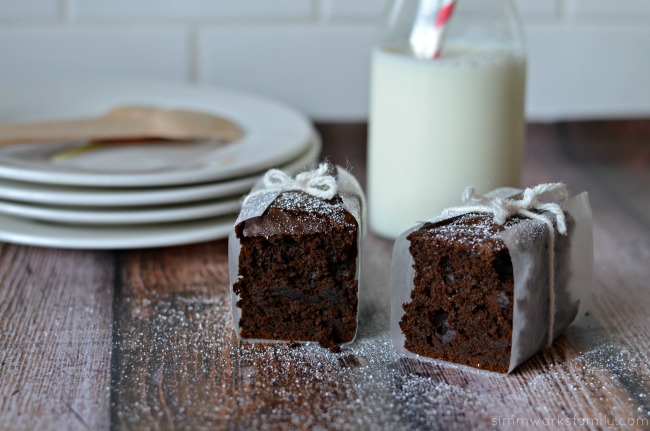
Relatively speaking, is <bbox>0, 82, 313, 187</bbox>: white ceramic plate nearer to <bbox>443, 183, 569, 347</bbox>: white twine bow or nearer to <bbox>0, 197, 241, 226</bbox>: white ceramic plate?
<bbox>0, 197, 241, 226</bbox>: white ceramic plate

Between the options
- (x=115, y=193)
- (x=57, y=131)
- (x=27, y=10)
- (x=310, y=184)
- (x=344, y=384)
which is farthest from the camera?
(x=27, y=10)

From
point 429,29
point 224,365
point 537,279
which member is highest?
point 429,29

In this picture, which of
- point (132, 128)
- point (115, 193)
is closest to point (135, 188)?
point (115, 193)

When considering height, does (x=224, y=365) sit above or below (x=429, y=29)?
below

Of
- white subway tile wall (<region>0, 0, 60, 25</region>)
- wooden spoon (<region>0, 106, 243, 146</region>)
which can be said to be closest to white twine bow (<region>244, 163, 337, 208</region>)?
wooden spoon (<region>0, 106, 243, 146</region>)

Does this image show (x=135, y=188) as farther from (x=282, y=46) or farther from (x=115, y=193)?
(x=282, y=46)
